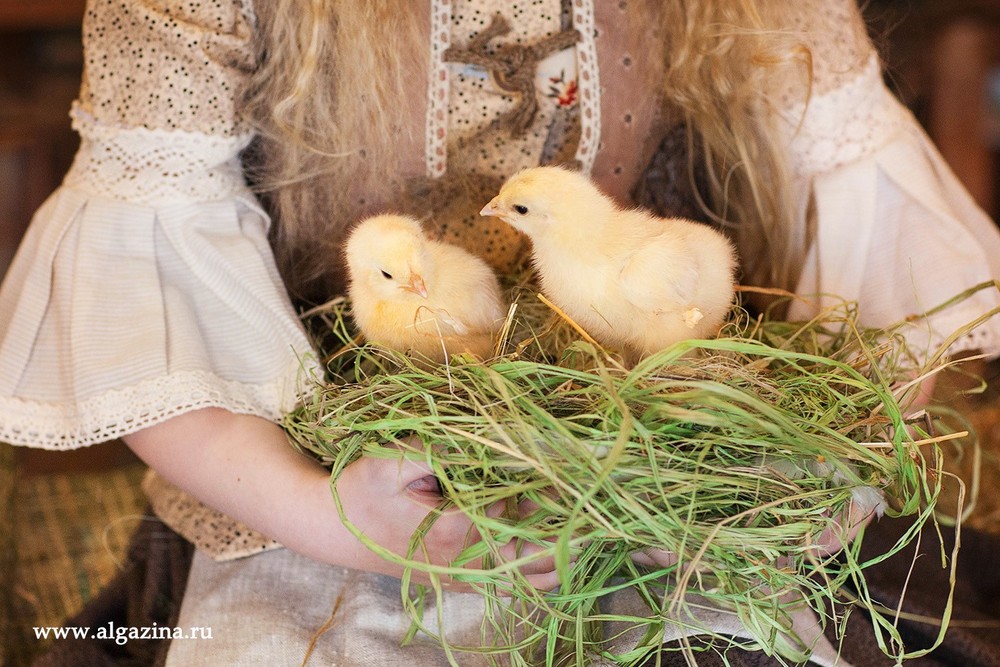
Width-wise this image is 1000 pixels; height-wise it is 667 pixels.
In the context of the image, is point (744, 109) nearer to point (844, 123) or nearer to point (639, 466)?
point (844, 123)

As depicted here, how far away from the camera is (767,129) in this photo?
1.05 metres

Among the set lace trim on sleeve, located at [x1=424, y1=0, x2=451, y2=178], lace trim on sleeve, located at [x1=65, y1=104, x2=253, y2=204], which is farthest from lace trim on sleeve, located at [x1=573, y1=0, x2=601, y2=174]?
lace trim on sleeve, located at [x1=65, y1=104, x2=253, y2=204]

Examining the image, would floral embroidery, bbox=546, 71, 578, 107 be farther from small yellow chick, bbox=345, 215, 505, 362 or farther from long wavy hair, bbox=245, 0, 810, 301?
small yellow chick, bbox=345, 215, 505, 362

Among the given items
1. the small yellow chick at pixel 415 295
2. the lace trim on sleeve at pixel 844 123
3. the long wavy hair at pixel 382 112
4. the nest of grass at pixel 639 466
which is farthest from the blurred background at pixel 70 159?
the small yellow chick at pixel 415 295

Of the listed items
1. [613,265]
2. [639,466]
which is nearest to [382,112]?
[613,265]

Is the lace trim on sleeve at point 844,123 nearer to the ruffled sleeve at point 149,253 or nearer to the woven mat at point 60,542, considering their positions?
the ruffled sleeve at point 149,253

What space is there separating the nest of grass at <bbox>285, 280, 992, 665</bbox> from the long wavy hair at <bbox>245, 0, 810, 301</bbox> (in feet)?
1.03

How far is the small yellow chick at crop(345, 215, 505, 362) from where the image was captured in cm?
77

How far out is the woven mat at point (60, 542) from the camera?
114 cm

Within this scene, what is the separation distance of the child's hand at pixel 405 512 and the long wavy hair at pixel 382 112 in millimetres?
361

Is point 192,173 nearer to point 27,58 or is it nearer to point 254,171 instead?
point 254,171

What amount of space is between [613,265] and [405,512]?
0.88 feet

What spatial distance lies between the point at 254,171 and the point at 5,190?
115 centimetres

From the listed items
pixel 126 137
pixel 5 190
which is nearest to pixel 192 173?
pixel 126 137
